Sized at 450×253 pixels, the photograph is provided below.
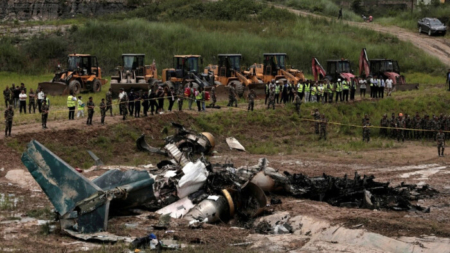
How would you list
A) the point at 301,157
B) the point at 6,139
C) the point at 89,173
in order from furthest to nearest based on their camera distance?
the point at 301,157
the point at 6,139
the point at 89,173

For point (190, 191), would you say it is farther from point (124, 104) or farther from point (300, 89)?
point (300, 89)

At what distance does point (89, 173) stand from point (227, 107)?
13317mm

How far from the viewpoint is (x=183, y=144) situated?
26.6m

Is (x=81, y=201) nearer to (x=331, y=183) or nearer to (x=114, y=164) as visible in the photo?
(x=331, y=183)

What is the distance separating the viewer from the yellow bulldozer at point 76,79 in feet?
129

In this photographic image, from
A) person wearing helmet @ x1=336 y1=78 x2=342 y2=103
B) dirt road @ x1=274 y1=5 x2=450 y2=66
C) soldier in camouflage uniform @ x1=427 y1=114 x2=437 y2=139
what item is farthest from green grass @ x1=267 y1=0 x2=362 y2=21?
soldier in camouflage uniform @ x1=427 y1=114 x2=437 y2=139

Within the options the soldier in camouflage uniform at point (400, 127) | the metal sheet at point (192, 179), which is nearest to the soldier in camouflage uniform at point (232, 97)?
the soldier in camouflage uniform at point (400, 127)

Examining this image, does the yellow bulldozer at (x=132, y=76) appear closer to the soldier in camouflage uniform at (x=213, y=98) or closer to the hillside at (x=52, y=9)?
the soldier in camouflage uniform at (x=213, y=98)

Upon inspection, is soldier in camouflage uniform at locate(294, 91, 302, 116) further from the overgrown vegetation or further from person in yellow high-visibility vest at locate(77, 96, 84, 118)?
the overgrown vegetation

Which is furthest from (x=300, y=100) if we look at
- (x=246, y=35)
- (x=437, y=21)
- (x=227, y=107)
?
(x=437, y=21)

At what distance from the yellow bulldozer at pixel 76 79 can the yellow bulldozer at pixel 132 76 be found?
6.91ft

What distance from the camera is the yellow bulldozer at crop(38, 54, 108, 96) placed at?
3919 cm

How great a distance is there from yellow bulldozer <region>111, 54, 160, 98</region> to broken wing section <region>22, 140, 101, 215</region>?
2015cm

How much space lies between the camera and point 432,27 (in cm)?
6247
